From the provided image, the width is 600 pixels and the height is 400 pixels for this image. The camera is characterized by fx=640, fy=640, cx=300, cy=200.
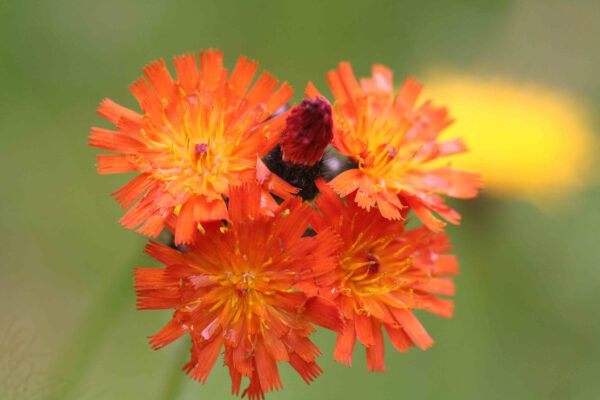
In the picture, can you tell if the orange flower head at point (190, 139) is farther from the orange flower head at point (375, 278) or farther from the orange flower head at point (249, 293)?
the orange flower head at point (375, 278)

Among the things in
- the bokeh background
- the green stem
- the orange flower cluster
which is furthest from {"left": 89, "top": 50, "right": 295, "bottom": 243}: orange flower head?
the bokeh background

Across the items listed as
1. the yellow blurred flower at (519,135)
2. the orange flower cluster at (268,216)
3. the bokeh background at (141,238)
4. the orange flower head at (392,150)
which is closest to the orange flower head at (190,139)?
the orange flower cluster at (268,216)

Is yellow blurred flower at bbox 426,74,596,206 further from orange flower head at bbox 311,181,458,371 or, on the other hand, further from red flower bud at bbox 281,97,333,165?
red flower bud at bbox 281,97,333,165

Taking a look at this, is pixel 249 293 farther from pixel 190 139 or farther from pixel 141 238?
pixel 141 238

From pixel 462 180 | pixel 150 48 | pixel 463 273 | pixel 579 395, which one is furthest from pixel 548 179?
pixel 150 48

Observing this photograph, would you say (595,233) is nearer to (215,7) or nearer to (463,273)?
(463,273)

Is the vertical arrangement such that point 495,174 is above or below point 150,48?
below
